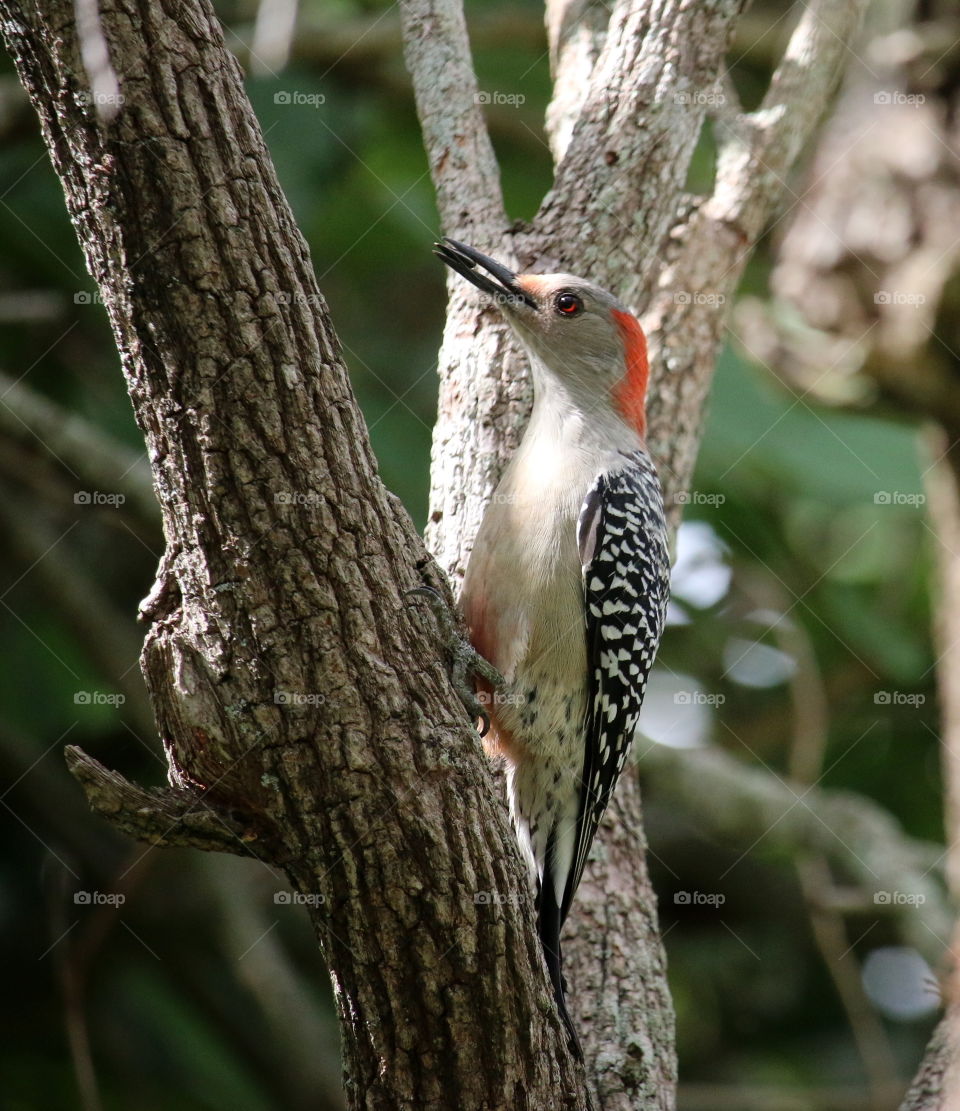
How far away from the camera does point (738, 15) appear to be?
5.41 metres

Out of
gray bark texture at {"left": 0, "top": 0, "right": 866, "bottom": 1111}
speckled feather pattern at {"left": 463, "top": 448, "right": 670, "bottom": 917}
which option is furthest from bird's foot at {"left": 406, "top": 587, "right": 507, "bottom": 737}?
speckled feather pattern at {"left": 463, "top": 448, "right": 670, "bottom": 917}

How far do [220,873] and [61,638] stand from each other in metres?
1.68

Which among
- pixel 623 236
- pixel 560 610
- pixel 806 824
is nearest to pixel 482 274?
pixel 623 236

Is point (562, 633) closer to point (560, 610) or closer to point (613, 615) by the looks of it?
point (560, 610)

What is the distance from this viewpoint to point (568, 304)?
4969 mm

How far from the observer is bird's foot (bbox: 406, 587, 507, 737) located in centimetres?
343

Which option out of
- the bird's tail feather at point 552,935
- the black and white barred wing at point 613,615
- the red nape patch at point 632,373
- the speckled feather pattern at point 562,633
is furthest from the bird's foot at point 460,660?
A: the red nape patch at point 632,373

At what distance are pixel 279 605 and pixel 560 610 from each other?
1706 millimetres

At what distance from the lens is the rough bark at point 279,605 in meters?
2.86

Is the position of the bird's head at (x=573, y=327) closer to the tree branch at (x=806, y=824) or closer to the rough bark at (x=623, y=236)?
the rough bark at (x=623, y=236)

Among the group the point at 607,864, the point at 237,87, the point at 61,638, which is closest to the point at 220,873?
the point at 61,638

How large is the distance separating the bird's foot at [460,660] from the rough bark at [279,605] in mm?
102

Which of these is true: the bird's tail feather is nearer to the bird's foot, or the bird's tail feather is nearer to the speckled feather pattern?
the speckled feather pattern

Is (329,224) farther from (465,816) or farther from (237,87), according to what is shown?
(465,816)
